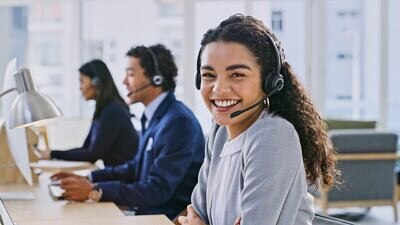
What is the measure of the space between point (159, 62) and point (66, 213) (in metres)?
0.96

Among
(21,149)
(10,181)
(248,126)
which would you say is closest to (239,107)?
(248,126)

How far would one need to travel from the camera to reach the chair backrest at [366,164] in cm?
498

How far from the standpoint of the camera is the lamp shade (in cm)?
213

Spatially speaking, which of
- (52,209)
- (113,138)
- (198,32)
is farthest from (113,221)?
(198,32)

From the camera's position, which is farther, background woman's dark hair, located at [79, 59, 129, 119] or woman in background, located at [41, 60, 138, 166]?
background woman's dark hair, located at [79, 59, 129, 119]

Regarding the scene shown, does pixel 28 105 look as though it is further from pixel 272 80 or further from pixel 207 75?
pixel 272 80

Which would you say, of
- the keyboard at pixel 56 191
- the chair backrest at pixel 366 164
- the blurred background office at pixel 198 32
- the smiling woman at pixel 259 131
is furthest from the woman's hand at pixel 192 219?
the blurred background office at pixel 198 32

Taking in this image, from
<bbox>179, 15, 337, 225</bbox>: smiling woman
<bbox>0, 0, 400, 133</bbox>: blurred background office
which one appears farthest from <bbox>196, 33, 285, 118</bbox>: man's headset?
<bbox>0, 0, 400, 133</bbox>: blurred background office

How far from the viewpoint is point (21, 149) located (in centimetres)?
236

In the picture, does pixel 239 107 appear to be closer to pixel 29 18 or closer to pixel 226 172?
pixel 226 172

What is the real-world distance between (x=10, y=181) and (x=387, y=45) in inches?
214

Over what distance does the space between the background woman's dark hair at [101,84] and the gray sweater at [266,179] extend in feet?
6.64

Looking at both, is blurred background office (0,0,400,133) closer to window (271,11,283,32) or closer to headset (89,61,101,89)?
window (271,11,283,32)

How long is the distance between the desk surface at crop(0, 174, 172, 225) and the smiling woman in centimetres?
52
